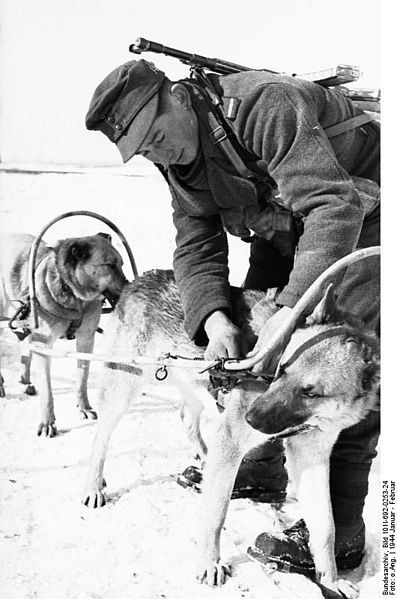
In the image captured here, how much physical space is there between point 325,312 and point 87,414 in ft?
3.65

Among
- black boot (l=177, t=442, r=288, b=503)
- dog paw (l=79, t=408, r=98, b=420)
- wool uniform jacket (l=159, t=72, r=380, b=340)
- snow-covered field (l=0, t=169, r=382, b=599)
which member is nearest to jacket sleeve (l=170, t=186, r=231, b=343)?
wool uniform jacket (l=159, t=72, r=380, b=340)

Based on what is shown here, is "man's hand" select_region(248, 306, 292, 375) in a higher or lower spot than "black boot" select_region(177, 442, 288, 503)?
higher

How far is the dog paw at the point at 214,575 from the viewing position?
1.92 meters

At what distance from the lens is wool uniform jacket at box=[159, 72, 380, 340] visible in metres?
1.64

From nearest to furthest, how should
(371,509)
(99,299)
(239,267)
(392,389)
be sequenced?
(392,389)
(371,509)
(239,267)
(99,299)

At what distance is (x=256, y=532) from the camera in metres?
2.04

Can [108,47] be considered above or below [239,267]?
above

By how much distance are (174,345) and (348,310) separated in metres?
0.61

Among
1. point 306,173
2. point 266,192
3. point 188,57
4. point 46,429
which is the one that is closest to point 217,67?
point 188,57

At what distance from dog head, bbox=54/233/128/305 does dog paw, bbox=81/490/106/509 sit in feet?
3.01

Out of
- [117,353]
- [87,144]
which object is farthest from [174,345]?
[87,144]

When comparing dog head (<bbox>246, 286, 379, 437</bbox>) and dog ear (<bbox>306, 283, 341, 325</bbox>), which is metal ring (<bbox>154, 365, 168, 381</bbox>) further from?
dog ear (<bbox>306, 283, 341, 325</bbox>)

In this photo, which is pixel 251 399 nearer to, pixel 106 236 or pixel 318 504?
Result: pixel 318 504

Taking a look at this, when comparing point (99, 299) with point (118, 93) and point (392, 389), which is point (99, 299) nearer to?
point (118, 93)
